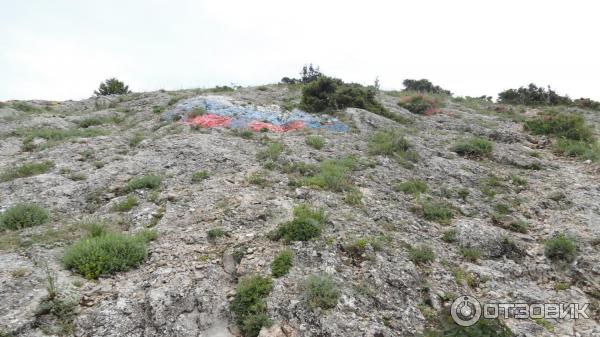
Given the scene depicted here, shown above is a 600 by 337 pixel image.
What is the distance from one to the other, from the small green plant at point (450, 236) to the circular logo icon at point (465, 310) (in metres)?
2.23

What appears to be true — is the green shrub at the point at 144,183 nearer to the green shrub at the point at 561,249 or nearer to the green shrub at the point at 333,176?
the green shrub at the point at 333,176

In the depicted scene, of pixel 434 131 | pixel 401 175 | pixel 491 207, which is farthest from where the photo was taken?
pixel 434 131

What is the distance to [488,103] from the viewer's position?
92.9 feet

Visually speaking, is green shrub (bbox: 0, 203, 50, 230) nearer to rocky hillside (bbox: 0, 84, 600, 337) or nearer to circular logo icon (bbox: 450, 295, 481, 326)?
rocky hillside (bbox: 0, 84, 600, 337)

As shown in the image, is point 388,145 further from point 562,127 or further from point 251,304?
point 251,304

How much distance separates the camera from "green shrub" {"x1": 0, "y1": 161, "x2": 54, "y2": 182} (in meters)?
13.3

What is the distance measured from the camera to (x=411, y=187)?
1317 centimetres

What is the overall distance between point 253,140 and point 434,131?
9.09 m

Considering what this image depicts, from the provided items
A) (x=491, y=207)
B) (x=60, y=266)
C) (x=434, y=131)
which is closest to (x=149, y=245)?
(x=60, y=266)

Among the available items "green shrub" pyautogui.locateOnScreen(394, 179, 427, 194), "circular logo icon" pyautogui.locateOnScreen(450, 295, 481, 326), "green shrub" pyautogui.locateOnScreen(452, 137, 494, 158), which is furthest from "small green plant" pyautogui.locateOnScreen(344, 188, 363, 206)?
"green shrub" pyautogui.locateOnScreen(452, 137, 494, 158)

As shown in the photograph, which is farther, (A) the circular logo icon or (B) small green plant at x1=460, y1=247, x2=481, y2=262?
(B) small green plant at x1=460, y1=247, x2=481, y2=262

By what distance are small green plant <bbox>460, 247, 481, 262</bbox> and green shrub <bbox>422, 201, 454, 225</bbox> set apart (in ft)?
4.50

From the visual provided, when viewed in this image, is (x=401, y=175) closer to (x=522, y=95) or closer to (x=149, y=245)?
(x=149, y=245)

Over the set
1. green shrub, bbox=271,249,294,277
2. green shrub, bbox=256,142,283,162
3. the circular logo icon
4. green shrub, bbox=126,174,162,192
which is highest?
green shrub, bbox=256,142,283,162
